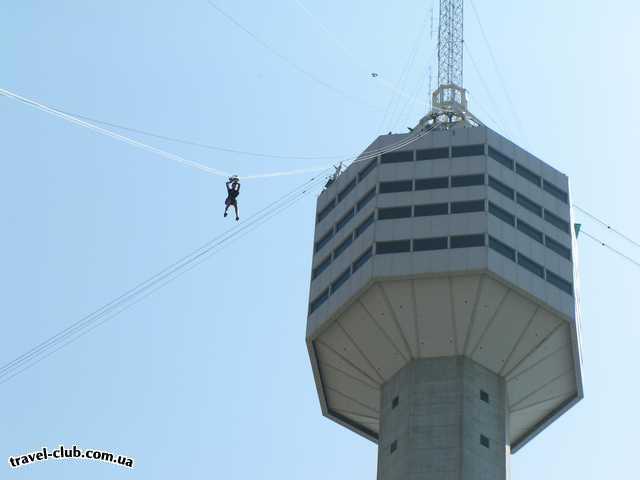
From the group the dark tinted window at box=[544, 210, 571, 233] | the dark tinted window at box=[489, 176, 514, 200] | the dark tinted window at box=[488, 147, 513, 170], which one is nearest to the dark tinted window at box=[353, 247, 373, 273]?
the dark tinted window at box=[489, 176, 514, 200]

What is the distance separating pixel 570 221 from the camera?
3760 inches

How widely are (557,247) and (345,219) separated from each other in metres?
13.8

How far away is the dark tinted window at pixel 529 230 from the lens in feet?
304

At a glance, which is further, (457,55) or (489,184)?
(457,55)

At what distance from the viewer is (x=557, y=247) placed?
93.6m

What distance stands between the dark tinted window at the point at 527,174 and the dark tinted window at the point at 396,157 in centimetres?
686

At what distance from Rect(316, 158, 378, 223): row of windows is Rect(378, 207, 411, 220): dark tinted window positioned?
160 inches

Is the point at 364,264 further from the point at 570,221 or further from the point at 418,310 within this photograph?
the point at 570,221

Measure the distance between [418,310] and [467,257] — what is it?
4.32 m

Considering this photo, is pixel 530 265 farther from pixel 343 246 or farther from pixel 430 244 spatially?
pixel 343 246

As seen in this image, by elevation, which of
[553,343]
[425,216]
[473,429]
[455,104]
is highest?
[455,104]

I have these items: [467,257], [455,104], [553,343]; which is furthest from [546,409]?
[455,104]

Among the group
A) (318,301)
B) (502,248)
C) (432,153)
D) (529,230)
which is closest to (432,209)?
(432,153)

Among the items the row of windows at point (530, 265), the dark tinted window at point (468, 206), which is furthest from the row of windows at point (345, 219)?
the row of windows at point (530, 265)
